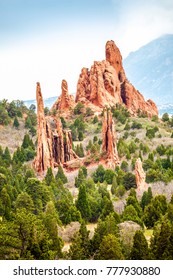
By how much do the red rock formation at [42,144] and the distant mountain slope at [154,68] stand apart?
24356 millimetres

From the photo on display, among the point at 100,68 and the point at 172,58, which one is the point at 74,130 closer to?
the point at 100,68

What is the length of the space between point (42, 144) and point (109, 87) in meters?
33.9

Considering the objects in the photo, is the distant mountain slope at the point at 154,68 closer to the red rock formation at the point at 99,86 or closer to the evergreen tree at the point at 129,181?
the red rock formation at the point at 99,86

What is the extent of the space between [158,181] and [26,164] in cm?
1725

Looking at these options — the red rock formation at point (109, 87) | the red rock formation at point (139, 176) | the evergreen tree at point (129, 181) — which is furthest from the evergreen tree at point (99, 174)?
the red rock formation at point (109, 87)

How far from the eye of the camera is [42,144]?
5234 centimetres

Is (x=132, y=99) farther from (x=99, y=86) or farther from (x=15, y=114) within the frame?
(x=15, y=114)

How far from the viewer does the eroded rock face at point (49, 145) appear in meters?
51.9

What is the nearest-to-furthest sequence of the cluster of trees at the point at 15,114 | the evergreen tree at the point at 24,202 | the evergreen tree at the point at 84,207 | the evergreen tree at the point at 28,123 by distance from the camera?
the evergreen tree at the point at 24,202, the evergreen tree at the point at 84,207, the cluster of trees at the point at 15,114, the evergreen tree at the point at 28,123

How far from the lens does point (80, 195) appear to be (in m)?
34.5

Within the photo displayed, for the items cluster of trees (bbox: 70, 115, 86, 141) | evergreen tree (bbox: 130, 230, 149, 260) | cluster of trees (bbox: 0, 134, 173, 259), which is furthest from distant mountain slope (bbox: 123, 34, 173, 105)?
evergreen tree (bbox: 130, 230, 149, 260)

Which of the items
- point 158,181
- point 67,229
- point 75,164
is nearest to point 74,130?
point 75,164

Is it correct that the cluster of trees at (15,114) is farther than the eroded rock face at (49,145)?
Yes

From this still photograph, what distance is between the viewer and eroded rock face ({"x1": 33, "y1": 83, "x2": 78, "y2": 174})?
51.9 meters
